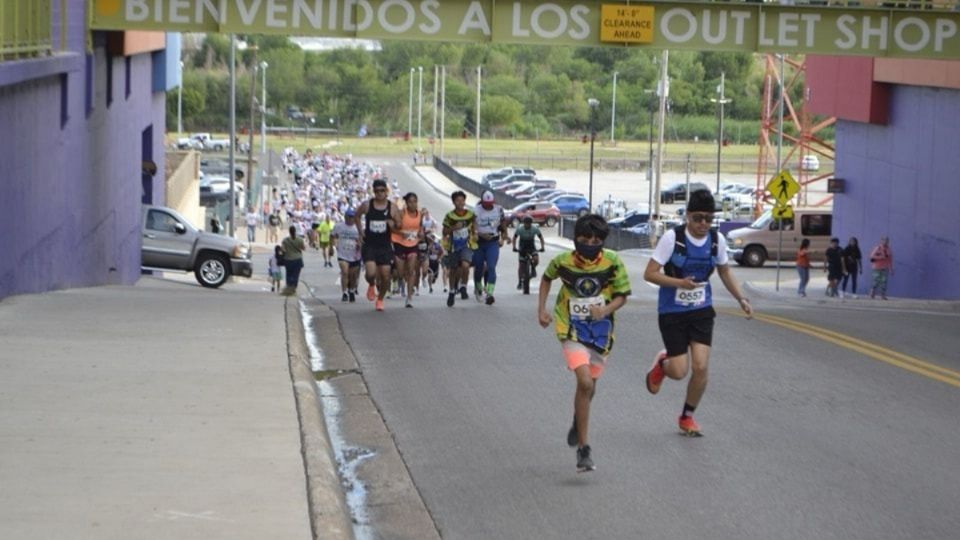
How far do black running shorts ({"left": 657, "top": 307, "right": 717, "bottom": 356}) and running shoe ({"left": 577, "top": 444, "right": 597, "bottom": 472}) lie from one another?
1352 millimetres

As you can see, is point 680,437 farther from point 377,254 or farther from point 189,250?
point 189,250

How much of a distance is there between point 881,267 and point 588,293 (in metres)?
26.8

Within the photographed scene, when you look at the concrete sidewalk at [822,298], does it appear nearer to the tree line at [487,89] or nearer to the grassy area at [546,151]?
the grassy area at [546,151]

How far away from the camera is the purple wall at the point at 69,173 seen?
17.8 metres

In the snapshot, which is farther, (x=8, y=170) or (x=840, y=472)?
(x=8, y=170)

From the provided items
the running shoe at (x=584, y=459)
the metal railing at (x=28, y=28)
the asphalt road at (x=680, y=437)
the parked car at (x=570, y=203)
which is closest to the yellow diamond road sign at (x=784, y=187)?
the metal railing at (x=28, y=28)

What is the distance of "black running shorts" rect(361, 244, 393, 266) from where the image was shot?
21.0 metres

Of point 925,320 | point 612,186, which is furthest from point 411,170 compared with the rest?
point 925,320

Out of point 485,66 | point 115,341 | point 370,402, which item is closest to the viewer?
point 370,402

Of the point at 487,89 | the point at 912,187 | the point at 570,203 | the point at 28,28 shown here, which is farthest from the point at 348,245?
the point at 487,89

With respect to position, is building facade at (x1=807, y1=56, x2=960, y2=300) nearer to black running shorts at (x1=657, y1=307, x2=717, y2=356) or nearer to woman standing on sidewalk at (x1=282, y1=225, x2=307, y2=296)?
woman standing on sidewalk at (x1=282, y1=225, x2=307, y2=296)

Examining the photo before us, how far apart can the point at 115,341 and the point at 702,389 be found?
20.0 feet

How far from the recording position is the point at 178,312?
1850cm

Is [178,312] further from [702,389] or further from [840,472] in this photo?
[840,472]
